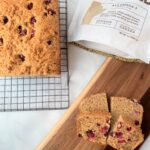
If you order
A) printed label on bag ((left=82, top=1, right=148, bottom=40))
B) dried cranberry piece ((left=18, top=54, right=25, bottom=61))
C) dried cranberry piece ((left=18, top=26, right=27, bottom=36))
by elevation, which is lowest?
dried cranberry piece ((left=18, top=54, right=25, bottom=61))

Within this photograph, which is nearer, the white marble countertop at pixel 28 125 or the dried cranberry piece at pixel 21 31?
the dried cranberry piece at pixel 21 31

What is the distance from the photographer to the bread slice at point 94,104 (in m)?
1.13

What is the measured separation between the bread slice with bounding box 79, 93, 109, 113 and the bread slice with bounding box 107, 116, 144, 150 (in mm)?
62

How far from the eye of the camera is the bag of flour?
3.74 ft

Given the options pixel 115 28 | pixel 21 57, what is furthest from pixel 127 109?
pixel 21 57

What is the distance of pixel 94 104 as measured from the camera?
113 centimetres

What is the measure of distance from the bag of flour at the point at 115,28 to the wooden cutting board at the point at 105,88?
0.04 meters

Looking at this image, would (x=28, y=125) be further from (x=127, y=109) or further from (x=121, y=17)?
(x=121, y=17)

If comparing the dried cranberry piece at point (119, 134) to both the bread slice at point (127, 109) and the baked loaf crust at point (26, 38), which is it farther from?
the baked loaf crust at point (26, 38)

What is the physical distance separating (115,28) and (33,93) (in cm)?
32

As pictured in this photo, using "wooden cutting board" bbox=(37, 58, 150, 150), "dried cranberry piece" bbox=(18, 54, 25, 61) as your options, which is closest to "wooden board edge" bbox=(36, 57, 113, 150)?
"wooden cutting board" bbox=(37, 58, 150, 150)

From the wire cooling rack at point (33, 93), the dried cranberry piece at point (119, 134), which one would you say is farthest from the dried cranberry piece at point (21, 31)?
the dried cranberry piece at point (119, 134)

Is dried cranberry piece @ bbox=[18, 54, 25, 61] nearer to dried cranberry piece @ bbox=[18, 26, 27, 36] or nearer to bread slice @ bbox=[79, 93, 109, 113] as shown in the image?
dried cranberry piece @ bbox=[18, 26, 27, 36]

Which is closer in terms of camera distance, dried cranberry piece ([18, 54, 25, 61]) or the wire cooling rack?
dried cranberry piece ([18, 54, 25, 61])
